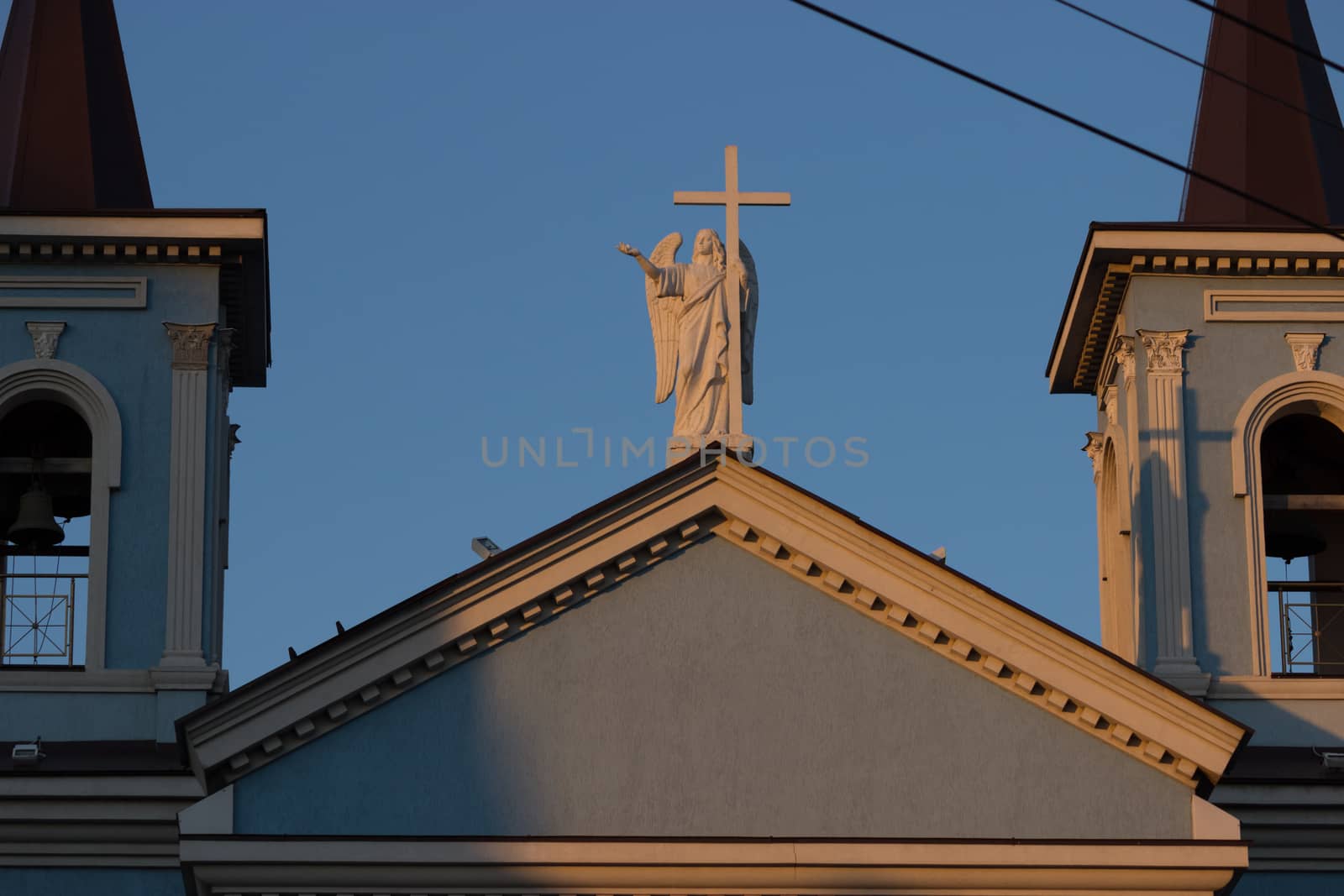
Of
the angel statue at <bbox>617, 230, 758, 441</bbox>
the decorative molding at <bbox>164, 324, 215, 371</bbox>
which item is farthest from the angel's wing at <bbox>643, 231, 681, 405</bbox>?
the decorative molding at <bbox>164, 324, 215, 371</bbox>

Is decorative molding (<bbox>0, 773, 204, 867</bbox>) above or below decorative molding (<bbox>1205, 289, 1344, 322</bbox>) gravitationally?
below

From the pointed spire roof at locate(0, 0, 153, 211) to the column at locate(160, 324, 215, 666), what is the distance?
1.77 m

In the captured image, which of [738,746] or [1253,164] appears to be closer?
[738,746]

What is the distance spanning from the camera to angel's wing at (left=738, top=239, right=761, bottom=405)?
25844mm

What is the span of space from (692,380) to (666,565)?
235 centimetres

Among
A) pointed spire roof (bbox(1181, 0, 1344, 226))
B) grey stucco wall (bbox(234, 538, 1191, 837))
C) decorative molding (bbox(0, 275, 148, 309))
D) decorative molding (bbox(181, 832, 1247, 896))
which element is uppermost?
pointed spire roof (bbox(1181, 0, 1344, 226))

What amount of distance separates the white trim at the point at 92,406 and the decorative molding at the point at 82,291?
1.95 feet

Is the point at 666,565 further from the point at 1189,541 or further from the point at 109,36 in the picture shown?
the point at 109,36

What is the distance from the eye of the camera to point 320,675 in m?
23.1

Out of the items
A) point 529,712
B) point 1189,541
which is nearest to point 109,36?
point 529,712

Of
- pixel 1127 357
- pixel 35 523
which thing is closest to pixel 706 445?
pixel 1127 357

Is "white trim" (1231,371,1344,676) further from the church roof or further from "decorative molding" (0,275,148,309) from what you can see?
"decorative molding" (0,275,148,309)

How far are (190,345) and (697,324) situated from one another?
15.9 feet

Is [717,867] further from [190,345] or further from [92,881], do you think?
[190,345]
